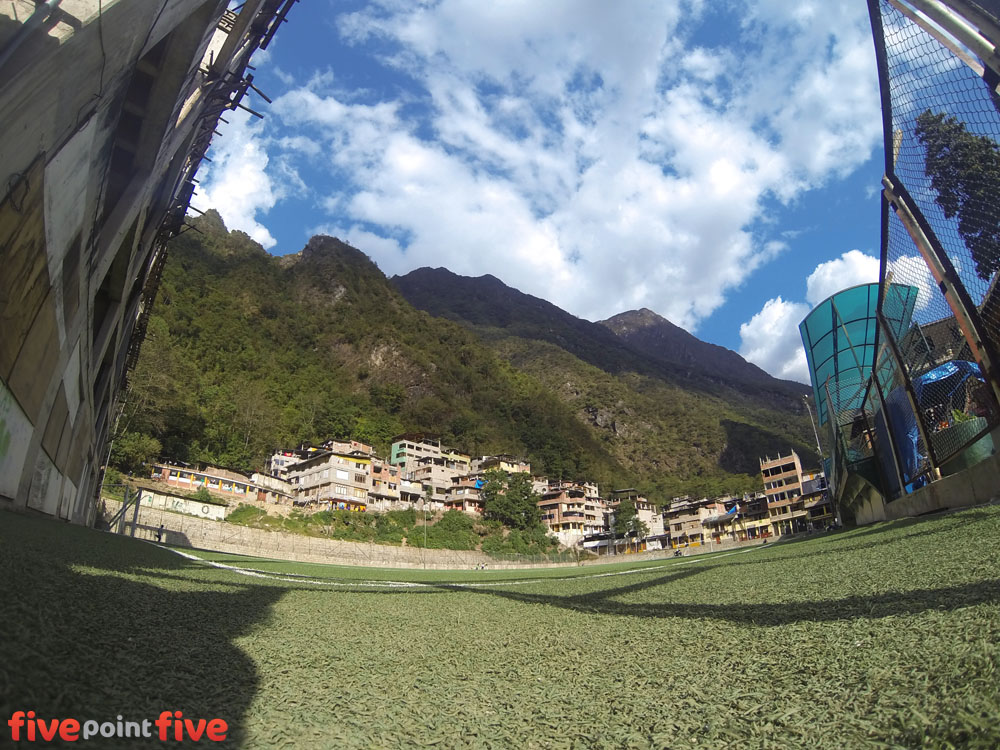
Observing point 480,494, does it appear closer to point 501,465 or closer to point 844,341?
point 501,465

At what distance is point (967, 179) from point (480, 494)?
58.8 metres

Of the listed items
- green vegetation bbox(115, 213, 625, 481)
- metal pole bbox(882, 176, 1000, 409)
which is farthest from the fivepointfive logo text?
green vegetation bbox(115, 213, 625, 481)

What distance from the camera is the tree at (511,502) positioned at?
2184 inches

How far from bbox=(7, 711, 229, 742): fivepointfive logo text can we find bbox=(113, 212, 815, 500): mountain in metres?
42.9

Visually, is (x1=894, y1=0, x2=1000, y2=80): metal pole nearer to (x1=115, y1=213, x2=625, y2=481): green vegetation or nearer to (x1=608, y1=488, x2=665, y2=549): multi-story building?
(x1=115, y1=213, x2=625, y2=481): green vegetation

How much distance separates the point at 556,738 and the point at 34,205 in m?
5.45

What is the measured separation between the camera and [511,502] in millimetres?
56031

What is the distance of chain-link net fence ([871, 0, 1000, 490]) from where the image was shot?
4.37 metres

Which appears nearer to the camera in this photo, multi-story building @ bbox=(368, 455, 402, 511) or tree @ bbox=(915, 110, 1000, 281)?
tree @ bbox=(915, 110, 1000, 281)

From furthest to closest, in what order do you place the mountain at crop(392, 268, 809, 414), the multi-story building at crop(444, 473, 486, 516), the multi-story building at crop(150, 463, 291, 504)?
the mountain at crop(392, 268, 809, 414), the multi-story building at crop(444, 473, 486, 516), the multi-story building at crop(150, 463, 291, 504)

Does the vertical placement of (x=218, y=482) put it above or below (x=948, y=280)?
above

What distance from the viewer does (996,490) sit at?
6.71 m

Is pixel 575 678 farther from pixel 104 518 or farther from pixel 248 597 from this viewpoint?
pixel 104 518

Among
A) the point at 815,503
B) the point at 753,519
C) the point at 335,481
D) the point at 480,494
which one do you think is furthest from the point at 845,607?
the point at 753,519
